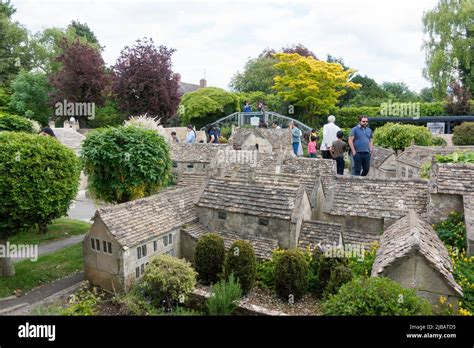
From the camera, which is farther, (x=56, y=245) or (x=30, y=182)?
(x=56, y=245)

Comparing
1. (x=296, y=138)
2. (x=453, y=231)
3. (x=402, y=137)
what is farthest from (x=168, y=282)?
(x=402, y=137)

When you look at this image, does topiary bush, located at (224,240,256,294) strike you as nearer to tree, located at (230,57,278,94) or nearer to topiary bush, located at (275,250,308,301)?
topiary bush, located at (275,250,308,301)

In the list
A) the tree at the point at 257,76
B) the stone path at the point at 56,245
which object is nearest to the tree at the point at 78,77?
the tree at the point at 257,76

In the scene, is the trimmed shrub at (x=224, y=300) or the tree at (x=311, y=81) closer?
the trimmed shrub at (x=224, y=300)

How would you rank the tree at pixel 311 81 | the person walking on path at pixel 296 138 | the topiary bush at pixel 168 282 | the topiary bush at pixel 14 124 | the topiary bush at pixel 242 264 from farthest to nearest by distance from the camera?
the tree at pixel 311 81
the topiary bush at pixel 14 124
the person walking on path at pixel 296 138
the topiary bush at pixel 242 264
the topiary bush at pixel 168 282

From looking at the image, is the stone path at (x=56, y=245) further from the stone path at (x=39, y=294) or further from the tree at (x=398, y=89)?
the tree at (x=398, y=89)

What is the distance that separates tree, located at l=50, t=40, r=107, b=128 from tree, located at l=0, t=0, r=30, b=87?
296 inches

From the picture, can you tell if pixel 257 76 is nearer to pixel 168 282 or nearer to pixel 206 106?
pixel 206 106

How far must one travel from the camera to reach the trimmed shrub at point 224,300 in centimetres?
1154

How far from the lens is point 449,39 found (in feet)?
138

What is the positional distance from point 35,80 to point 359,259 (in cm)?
5179

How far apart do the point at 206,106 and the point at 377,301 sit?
150 feet

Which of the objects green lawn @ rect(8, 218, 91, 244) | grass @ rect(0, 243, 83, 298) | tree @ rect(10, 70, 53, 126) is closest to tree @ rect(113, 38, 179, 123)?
tree @ rect(10, 70, 53, 126)

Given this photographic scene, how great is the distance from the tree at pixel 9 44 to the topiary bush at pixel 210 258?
47.2 meters
